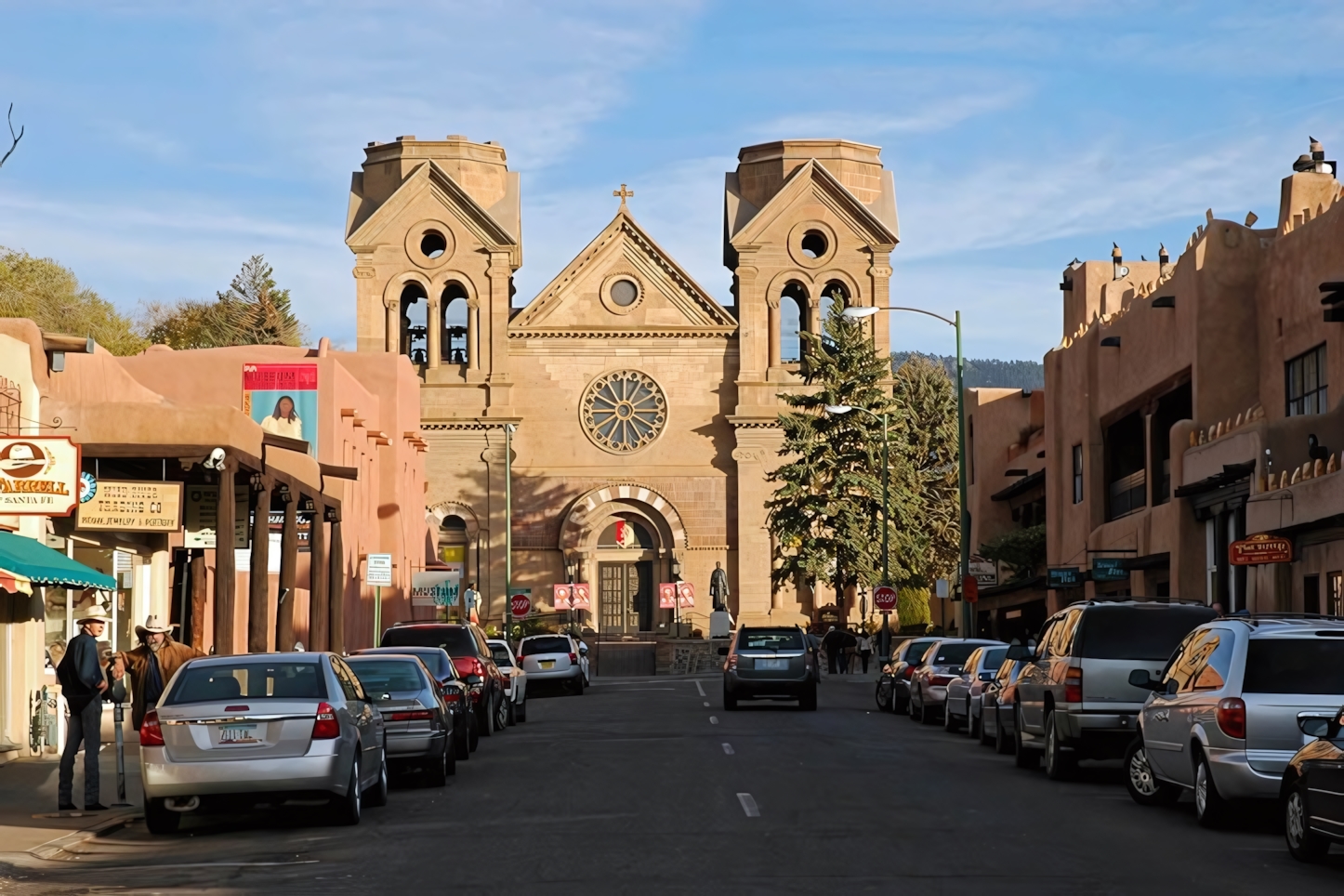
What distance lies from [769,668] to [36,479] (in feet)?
59.4

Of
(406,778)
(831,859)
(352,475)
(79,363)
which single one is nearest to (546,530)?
(352,475)

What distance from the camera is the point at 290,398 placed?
1745 inches

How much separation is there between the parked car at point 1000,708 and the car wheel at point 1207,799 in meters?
7.09

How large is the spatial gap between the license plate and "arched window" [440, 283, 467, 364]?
60807mm

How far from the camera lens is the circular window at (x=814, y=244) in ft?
247

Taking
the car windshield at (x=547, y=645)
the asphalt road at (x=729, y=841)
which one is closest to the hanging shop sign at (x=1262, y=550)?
the asphalt road at (x=729, y=841)

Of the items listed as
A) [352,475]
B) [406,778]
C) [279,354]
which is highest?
[279,354]

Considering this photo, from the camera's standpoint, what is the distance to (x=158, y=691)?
20.1m

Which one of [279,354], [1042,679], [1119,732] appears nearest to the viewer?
[1119,732]

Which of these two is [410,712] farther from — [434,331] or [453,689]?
[434,331]

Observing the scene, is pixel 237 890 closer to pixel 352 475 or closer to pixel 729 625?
pixel 352 475

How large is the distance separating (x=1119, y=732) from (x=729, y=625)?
51651 mm

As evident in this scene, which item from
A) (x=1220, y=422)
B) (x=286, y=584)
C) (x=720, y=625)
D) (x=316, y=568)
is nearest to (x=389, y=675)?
(x=286, y=584)

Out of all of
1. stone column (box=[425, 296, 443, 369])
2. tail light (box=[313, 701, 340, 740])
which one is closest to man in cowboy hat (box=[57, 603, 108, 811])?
tail light (box=[313, 701, 340, 740])
